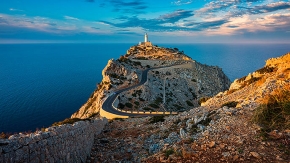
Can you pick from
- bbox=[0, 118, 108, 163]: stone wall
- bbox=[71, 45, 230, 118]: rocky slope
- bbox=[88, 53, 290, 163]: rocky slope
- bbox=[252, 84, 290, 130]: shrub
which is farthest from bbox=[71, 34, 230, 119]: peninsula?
bbox=[252, 84, 290, 130]: shrub

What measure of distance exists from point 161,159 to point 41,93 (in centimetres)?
10966

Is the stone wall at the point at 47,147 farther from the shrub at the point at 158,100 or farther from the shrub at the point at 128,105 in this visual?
the shrub at the point at 158,100

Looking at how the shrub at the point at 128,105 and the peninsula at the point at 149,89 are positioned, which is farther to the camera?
the shrub at the point at 128,105

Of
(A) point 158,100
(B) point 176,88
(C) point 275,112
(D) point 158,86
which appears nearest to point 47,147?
(C) point 275,112

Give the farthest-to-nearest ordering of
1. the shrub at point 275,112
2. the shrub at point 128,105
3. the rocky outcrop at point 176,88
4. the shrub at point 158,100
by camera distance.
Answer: the shrub at point 158,100 → the rocky outcrop at point 176,88 → the shrub at point 128,105 → the shrub at point 275,112

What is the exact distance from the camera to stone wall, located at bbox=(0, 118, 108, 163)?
7648mm

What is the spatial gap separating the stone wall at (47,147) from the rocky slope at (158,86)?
1419 inches

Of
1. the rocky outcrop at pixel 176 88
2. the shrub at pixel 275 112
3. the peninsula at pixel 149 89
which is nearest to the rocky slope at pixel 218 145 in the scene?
the shrub at pixel 275 112

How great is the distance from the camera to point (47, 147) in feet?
29.1

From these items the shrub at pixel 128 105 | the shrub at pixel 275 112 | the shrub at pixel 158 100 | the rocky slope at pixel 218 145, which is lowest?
the shrub at pixel 158 100

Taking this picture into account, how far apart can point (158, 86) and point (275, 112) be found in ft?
191

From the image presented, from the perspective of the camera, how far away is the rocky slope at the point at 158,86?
181 feet

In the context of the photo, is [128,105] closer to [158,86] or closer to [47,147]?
[158,86]

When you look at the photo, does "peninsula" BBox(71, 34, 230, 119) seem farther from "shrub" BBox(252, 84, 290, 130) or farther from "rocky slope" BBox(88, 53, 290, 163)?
"shrub" BBox(252, 84, 290, 130)
